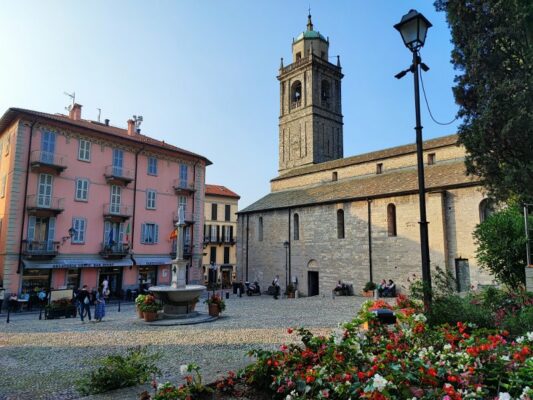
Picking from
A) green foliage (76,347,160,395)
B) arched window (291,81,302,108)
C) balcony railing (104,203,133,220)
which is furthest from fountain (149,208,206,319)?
arched window (291,81,302,108)

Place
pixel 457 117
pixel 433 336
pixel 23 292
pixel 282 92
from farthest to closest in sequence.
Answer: pixel 282 92, pixel 23 292, pixel 457 117, pixel 433 336

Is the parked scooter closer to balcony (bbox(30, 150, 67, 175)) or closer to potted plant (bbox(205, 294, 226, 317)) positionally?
potted plant (bbox(205, 294, 226, 317))

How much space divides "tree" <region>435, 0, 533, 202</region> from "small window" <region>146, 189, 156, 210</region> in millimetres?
22245

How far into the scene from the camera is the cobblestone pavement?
6.33 m

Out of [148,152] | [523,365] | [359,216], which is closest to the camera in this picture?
[523,365]

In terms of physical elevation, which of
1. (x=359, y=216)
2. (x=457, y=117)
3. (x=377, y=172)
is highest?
(x=377, y=172)

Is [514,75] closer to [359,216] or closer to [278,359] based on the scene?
[278,359]

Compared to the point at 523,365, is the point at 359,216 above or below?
above

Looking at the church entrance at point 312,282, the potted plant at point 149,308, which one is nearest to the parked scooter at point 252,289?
the church entrance at point 312,282

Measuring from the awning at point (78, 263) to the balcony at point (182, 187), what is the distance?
6.83 metres

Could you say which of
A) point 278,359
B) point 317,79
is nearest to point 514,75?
point 278,359

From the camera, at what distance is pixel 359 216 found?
83.1ft

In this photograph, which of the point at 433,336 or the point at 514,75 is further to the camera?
the point at 514,75

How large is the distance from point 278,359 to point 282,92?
4561 centimetres
